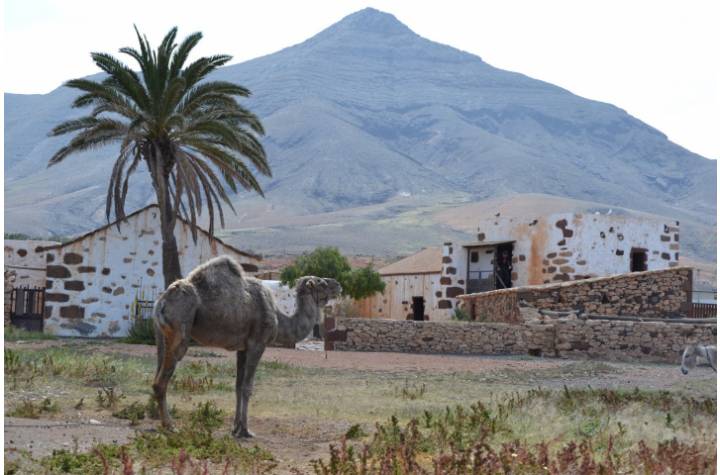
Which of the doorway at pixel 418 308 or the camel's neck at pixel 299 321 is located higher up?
the doorway at pixel 418 308

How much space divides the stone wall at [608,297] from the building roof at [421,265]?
1047 cm

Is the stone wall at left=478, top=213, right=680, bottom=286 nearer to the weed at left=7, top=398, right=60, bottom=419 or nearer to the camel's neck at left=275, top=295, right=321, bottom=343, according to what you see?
the camel's neck at left=275, top=295, right=321, bottom=343

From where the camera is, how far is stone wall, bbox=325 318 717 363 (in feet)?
90.8

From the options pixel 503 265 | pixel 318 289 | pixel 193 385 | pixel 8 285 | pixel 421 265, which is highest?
pixel 421 265

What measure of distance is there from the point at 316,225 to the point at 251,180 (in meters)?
101

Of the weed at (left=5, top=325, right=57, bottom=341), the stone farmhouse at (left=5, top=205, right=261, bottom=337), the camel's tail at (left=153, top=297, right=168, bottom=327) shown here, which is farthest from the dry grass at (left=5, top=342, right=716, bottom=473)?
the stone farmhouse at (left=5, top=205, right=261, bottom=337)

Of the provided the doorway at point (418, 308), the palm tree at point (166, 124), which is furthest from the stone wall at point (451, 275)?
the palm tree at point (166, 124)

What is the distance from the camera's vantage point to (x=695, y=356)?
77.3 feet

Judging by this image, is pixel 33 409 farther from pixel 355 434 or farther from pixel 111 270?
pixel 111 270

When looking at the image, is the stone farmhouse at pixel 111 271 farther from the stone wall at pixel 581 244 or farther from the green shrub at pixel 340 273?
the green shrub at pixel 340 273

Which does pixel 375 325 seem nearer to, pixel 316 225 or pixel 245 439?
pixel 245 439

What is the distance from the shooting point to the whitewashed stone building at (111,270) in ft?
98.6

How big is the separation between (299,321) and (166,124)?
16230mm

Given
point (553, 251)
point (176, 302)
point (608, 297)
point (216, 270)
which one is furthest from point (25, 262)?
point (176, 302)
